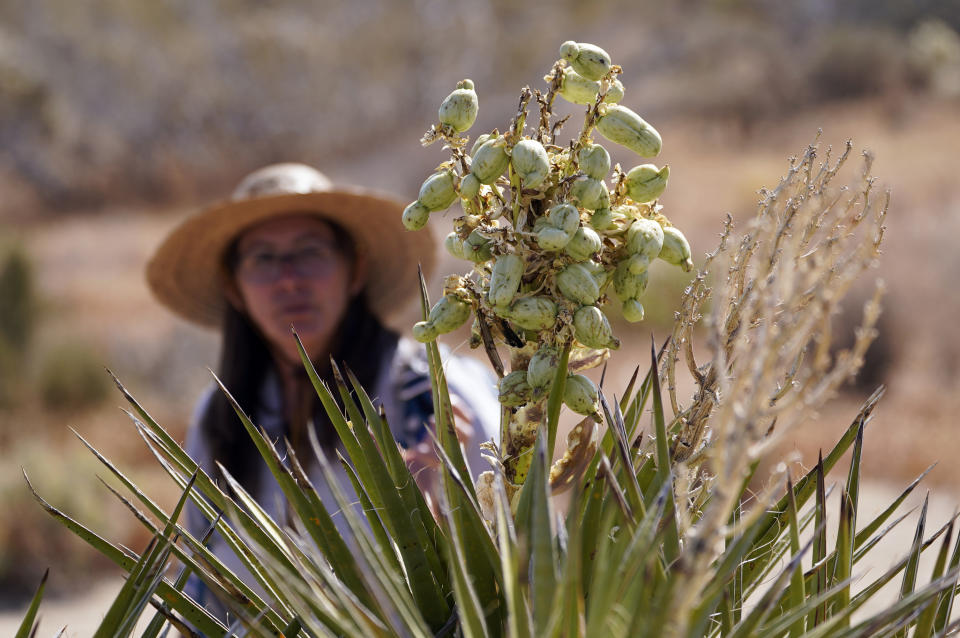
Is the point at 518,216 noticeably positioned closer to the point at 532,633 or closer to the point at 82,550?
the point at 532,633

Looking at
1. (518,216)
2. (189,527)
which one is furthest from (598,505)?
(189,527)

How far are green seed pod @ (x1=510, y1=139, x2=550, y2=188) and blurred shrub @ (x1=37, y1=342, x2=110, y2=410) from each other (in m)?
8.14

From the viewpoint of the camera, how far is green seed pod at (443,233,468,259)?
850 mm

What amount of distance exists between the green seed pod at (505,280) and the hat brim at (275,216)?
5.82 feet

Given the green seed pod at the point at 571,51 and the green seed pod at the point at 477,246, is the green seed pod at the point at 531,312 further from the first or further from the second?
the green seed pod at the point at 571,51

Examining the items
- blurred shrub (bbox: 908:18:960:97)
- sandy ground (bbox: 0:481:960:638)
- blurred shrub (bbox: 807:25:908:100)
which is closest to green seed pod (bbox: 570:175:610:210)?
sandy ground (bbox: 0:481:960:638)

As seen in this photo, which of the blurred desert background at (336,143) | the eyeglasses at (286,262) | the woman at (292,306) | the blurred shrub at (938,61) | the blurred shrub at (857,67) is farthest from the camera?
the blurred shrub at (857,67)

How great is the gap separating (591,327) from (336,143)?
2514 centimetres

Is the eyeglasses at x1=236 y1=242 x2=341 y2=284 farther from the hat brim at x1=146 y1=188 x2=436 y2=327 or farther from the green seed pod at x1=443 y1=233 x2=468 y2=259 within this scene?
the green seed pod at x1=443 y1=233 x2=468 y2=259

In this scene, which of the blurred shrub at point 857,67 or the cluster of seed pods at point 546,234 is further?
the blurred shrub at point 857,67

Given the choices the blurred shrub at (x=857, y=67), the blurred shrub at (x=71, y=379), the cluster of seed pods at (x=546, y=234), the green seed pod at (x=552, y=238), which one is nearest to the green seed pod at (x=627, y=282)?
the cluster of seed pods at (x=546, y=234)

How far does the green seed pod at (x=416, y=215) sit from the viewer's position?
86 cm

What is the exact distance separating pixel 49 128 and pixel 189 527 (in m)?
21.9

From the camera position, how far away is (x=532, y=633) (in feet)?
2.18
